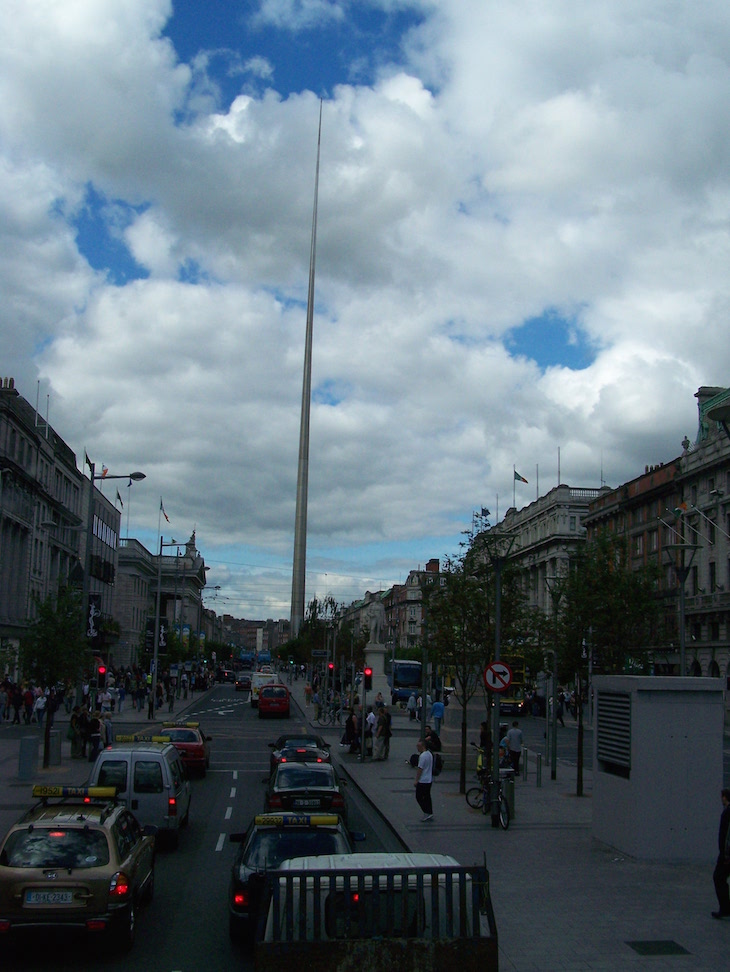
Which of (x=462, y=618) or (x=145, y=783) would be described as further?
(x=462, y=618)

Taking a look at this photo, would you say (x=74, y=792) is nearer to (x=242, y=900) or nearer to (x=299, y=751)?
(x=242, y=900)

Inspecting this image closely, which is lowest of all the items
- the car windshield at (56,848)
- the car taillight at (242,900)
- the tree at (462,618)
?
the car taillight at (242,900)

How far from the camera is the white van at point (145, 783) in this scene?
667 inches

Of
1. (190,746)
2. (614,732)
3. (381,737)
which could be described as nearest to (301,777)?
(614,732)

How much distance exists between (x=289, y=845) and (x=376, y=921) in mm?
4473

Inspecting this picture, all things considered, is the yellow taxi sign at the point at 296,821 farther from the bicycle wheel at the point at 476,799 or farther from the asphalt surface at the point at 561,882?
the bicycle wheel at the point at 476,799

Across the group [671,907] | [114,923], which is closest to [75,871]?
[114,923]

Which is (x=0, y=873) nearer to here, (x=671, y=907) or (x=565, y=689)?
(x=671, y=907)

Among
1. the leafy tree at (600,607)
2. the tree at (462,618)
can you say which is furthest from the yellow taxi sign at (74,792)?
the leafy tree at (600,607)

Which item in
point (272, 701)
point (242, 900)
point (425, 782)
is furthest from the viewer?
point (272, 701)

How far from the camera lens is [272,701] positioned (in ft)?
182

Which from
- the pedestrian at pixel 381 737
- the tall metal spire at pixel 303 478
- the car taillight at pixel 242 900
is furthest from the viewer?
the tall metal spire at pixel 303 478

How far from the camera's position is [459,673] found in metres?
27.4

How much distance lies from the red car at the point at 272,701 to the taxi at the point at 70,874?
44306 mm
